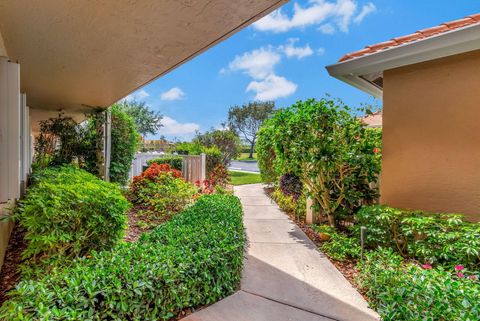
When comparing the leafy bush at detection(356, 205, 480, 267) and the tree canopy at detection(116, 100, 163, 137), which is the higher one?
the tree canopy at detection(116, 100, 163, 137)

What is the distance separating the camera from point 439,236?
118 inches

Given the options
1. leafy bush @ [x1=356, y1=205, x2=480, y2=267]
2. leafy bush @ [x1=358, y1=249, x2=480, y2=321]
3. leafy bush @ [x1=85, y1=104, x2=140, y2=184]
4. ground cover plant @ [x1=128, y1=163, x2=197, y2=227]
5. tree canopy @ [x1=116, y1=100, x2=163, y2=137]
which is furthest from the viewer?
tree canopy @ [x1=116, y1=100, x2=163, y2=137]

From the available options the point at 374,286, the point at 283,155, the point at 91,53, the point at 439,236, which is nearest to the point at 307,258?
the point at 374,286

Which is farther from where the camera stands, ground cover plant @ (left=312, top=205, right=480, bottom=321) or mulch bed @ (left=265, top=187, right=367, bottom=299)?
mulch bed @ (left=265, top=187, right=367, bottom=299)

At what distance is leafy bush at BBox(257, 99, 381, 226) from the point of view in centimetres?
492

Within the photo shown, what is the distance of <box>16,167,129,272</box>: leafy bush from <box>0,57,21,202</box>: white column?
332mm

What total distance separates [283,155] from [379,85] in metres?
2.48

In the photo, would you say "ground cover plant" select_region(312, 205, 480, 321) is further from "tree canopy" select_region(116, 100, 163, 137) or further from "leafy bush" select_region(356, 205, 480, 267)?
"tree canopy" select_region(116, 100, 163, 137)

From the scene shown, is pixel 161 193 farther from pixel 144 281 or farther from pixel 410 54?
pixel 410 54

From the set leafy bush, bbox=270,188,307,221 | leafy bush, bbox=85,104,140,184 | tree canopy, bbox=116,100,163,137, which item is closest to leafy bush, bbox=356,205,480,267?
leafy bush, bbox=270,188,307,221

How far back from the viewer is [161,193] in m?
6.04

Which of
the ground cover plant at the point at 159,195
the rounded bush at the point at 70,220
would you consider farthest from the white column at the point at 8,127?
the ground cover plant at the point at 159,195

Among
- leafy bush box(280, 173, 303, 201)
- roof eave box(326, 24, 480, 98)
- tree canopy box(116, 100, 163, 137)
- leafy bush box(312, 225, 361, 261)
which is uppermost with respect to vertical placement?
tree canopy box(116, 100, 163, 137)

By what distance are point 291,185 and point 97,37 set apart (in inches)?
229
